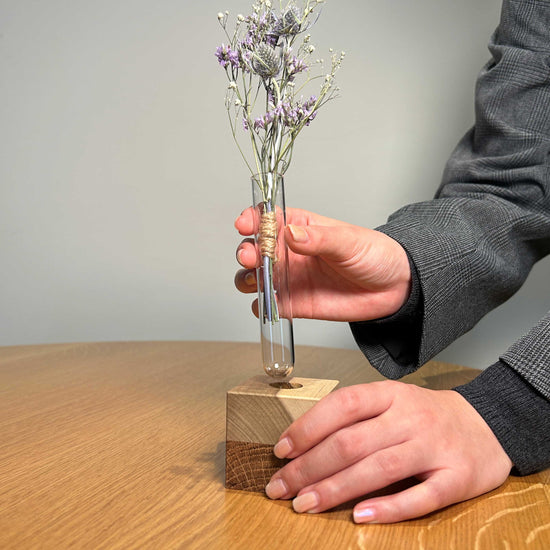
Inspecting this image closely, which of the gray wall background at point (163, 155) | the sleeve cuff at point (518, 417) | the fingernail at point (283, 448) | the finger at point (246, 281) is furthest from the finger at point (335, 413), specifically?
the gray wall background at point (163, 155)

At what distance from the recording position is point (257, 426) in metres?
0.63

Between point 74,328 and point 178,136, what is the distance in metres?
0.76

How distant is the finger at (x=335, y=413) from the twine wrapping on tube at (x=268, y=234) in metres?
0.17

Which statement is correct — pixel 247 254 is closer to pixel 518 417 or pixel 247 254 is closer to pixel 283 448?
pixel 283 448

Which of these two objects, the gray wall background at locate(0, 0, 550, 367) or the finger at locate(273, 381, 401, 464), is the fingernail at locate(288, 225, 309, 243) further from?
the gray wall background at locate(0, 0, 550, 367)

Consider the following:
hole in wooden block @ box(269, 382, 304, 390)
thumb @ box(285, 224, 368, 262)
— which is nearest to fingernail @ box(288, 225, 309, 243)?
thumb @ box(285, 224, 368, 262)

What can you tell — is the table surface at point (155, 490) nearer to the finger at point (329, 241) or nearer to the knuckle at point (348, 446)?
the knuckle at point (348, 446)

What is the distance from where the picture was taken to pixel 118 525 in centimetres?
54

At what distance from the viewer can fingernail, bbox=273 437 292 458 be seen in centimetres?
60

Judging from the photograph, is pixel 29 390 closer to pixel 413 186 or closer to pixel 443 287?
pixel 443 287

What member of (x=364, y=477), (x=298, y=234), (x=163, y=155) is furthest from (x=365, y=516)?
(x=163, y=155)

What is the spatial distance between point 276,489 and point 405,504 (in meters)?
0.13

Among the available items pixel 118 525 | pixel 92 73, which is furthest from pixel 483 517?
pixel 92 73

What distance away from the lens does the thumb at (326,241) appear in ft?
2.21
